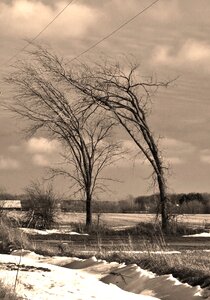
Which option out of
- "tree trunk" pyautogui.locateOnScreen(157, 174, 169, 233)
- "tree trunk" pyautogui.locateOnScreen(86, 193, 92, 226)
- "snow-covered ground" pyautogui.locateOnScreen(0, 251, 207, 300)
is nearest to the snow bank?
"snow-covered ground" pyautogui.locateOnScreen(0, 251, 207, 300)

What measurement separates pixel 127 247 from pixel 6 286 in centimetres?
897

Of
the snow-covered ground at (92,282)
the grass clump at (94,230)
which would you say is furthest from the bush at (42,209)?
the snow-covered ground at (92,282)

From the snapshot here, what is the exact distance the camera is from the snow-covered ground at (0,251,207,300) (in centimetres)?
1030

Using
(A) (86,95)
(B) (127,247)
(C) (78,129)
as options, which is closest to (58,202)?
(C) (78,129)

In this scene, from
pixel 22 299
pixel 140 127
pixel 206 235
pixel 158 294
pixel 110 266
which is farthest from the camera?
pixel 140 127

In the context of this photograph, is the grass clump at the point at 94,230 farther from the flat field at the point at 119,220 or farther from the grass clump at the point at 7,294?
the grass clump at the point at 7,294

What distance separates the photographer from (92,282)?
465 inches

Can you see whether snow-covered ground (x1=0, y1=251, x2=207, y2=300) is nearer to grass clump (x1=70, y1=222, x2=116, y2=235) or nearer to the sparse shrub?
the sparse shrub

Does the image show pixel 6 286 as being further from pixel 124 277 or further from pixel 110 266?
pixel 110 266

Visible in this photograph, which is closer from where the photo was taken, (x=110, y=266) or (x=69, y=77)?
(x=110, y=266)

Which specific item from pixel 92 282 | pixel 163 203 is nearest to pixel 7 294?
pixel 92 282

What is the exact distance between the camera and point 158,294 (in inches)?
424

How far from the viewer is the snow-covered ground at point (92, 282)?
10.3 m

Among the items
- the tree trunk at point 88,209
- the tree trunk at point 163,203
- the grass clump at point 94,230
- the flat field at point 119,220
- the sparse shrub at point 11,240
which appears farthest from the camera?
the tree trunk at point 88,209
